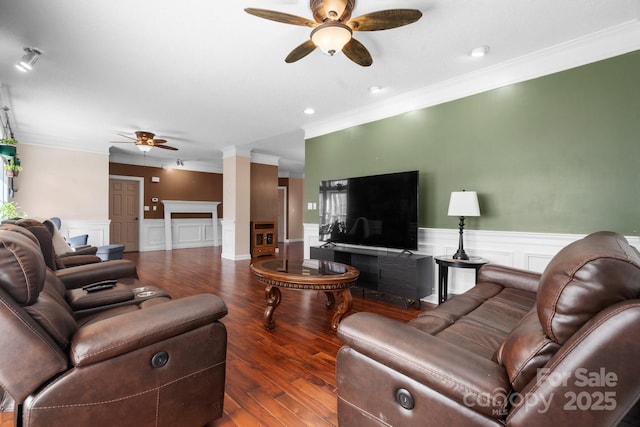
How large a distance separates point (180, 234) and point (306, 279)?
7.34 metres

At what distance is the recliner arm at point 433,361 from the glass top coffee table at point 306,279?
1182 millimetres

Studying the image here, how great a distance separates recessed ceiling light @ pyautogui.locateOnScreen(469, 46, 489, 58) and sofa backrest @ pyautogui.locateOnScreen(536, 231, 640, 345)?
8.08 ft

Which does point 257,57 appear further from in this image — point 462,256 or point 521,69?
point 462,256

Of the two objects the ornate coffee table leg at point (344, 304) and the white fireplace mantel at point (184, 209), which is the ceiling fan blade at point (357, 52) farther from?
the white fireplace mantel at point (184, 209)

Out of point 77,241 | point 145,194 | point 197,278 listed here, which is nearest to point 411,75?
point 197,278

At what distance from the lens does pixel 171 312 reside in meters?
1.28

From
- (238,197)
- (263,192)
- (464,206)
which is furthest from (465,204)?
(263,192)

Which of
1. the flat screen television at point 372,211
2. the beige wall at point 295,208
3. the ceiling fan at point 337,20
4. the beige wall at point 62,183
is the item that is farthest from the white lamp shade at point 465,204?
the beige wall at point 295,208

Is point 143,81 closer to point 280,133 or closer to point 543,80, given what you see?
point 280,133

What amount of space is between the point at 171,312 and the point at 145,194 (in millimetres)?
8023

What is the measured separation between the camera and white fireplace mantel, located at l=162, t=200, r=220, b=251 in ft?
27.1

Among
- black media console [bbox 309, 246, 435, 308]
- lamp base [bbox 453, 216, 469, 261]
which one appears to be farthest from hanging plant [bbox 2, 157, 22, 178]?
lamp base [bbox 453, 216, 469, 261]

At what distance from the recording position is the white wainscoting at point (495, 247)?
2.77m

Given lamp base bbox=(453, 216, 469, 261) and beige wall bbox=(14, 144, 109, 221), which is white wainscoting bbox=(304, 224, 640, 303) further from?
beige wall bbox=(14, 144, 109, 221)
